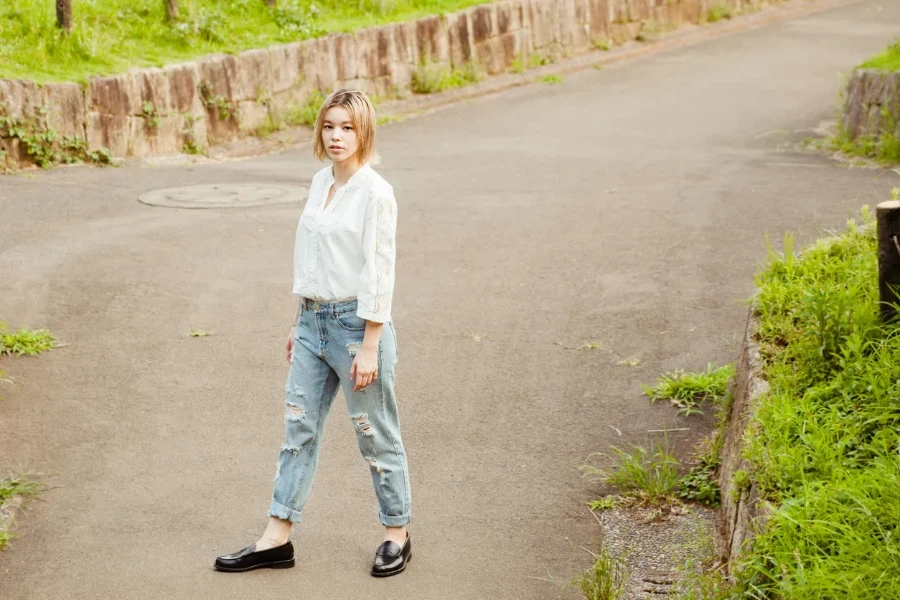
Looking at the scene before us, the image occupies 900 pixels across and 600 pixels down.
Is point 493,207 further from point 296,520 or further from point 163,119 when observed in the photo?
point 296,520

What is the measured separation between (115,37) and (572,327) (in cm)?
856

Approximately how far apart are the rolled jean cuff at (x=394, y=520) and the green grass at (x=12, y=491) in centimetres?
162

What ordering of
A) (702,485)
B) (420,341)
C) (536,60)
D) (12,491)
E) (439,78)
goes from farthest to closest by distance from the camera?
(536,60) → (439,78) → (420,341) → (702,485) → (12,491)

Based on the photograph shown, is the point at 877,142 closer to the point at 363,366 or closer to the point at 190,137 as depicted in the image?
the point at 190,137

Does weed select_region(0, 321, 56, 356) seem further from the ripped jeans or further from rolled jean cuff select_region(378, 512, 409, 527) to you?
rolled jean cuff select_region(378, 512, 409, 527)

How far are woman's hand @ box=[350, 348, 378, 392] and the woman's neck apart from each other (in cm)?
65

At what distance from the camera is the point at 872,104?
13.4 metres

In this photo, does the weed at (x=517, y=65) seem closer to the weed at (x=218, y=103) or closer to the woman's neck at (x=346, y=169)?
the weed at (x=218, y=103)

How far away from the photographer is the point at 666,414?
673 centimetres

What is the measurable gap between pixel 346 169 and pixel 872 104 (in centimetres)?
1016

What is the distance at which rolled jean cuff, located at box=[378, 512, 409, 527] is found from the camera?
4.97m

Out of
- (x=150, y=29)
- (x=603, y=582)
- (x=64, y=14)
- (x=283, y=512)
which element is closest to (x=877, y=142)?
(x=150, y=29)

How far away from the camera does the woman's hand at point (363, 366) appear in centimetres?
456

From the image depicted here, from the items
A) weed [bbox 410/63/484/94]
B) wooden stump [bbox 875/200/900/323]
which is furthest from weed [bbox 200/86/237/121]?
wooden stump [bbox 875/200/900/323]
